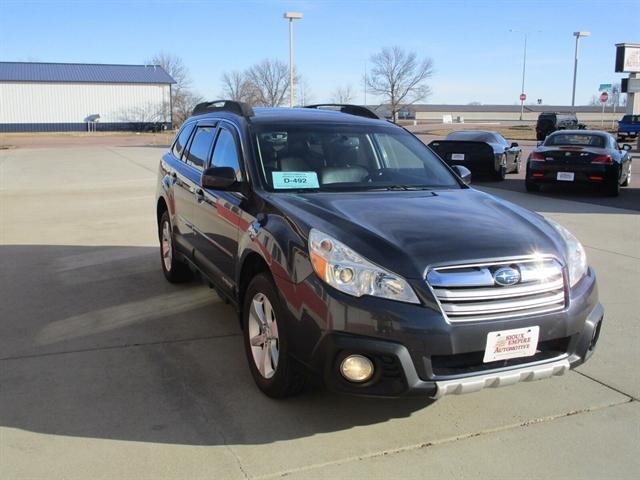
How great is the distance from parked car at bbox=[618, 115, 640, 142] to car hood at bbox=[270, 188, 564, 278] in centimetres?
4103

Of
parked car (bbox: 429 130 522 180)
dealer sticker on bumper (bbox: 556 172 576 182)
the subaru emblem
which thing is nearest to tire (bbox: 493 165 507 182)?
parked car (bbox: 429 130 522 180)

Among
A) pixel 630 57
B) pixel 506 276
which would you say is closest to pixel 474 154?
pixel 506 276

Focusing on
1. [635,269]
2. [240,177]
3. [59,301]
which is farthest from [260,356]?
[635,269]

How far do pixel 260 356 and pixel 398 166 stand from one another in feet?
6.09

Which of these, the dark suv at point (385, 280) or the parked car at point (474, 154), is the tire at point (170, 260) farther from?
the parked car at point (474, 154)

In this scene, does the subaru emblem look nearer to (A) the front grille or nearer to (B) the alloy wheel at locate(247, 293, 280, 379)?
(A) the front grille

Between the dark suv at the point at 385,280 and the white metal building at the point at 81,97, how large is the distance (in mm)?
64413

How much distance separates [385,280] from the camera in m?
3.12

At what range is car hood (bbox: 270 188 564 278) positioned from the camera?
3189mm

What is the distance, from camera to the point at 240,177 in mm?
4359

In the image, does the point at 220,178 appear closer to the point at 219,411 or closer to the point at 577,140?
the point at 219,411

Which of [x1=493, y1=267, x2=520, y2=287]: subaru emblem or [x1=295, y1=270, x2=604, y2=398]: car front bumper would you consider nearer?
[x1=295, y1=270, x2=604, y2=398]: car front bumper

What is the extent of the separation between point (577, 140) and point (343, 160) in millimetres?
11488

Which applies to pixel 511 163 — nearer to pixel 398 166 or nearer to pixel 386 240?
pixel 398 166
